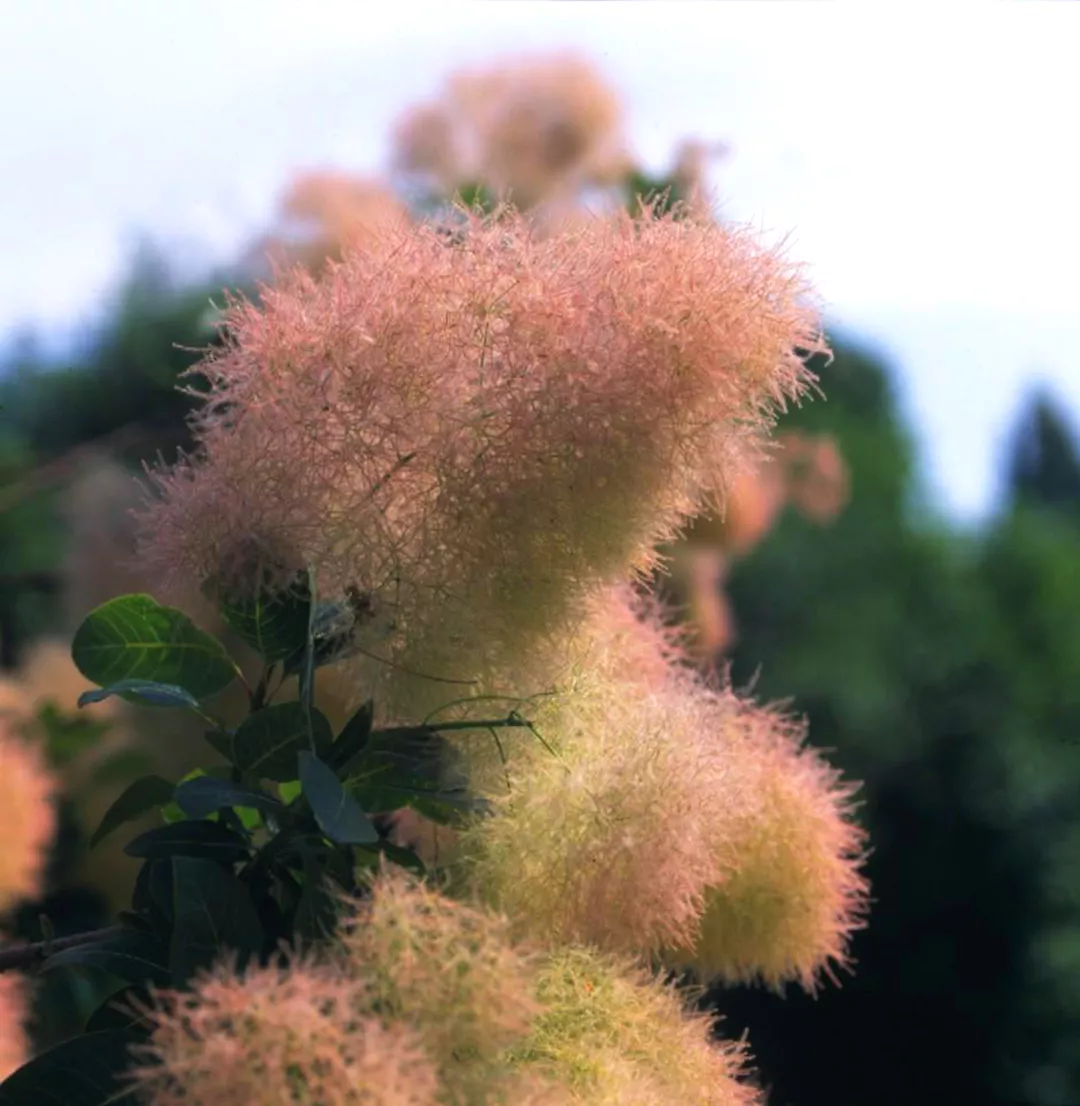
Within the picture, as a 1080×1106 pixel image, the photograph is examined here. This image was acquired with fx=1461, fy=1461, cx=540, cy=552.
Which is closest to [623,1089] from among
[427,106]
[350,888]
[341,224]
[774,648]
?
[350,888]

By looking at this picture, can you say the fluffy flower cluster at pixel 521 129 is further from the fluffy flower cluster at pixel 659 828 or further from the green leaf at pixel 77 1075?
the green leaf at pixel 77 1075

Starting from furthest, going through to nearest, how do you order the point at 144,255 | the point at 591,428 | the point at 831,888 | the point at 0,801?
the point at 144,255 → the point at 0,801 → the point at 831,888 → the point at 591,428

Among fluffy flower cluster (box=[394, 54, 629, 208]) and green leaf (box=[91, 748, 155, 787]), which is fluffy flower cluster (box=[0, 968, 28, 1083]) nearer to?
green leaf (box=[91, 748, 155, 787])

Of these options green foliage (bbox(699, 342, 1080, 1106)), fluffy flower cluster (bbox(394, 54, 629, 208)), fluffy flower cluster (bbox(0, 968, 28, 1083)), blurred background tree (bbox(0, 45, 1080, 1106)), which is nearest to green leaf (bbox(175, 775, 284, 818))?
blurred background tree (bbox(0, 45, 1080, 1106))

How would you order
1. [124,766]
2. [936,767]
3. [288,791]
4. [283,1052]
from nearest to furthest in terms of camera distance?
[283,1052]
[288,791]
[124,766]
[936,767]

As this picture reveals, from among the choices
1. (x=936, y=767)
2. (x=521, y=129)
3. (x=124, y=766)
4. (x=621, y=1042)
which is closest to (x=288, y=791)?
(x=621, y=1042)

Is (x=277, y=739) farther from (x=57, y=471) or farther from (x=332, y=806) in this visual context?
(x=57, y=471)

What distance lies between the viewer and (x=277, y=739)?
46 centimetres

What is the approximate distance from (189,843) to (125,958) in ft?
0.13

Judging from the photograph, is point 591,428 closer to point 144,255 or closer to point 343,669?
point 343,669

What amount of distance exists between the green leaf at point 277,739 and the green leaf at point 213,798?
1cm

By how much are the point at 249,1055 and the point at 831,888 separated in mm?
310

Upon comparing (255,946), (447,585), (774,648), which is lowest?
(774,648)

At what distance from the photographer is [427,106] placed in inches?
41.2
